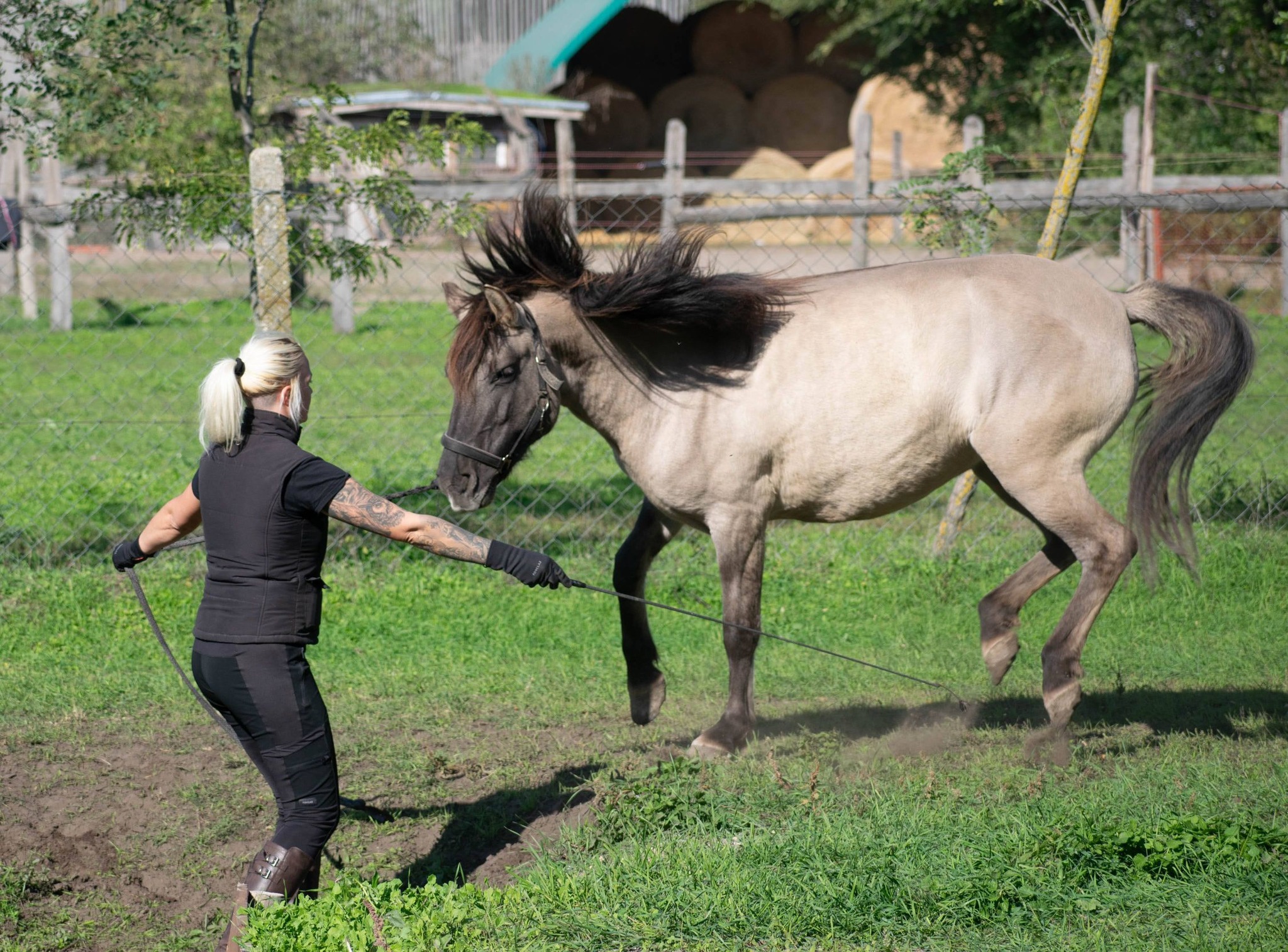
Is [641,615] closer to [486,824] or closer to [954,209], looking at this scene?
[486,824]

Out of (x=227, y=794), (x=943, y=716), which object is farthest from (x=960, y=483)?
(x=227, y=794)

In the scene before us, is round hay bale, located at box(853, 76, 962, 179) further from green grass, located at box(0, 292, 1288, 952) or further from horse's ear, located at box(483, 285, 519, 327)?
horse's ear, located at box(483, 285, 519, 327)

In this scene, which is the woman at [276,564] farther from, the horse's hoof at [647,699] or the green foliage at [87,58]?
the green foliage at [87,58]

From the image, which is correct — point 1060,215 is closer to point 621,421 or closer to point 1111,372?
point 1111,372

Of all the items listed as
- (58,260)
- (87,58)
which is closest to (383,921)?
(87,58)

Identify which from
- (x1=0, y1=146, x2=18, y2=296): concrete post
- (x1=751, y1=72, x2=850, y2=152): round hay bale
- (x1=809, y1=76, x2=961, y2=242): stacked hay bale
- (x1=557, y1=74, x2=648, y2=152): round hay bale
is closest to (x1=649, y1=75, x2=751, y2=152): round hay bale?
(x1=557, y1=74, x2=648, y2=152): round hay bale

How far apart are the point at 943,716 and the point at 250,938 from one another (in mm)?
3171

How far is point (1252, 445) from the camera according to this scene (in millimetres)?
8609

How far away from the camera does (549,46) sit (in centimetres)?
2720

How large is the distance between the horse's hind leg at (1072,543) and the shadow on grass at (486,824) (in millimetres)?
1883

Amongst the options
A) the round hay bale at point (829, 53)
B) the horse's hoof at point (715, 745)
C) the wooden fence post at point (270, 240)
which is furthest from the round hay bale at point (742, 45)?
the horse's hoof at point (715, 745)

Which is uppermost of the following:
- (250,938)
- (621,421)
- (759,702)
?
(621,421)

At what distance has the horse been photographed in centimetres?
439

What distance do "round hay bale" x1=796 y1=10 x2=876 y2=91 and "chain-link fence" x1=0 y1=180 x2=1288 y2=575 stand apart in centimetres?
1600
